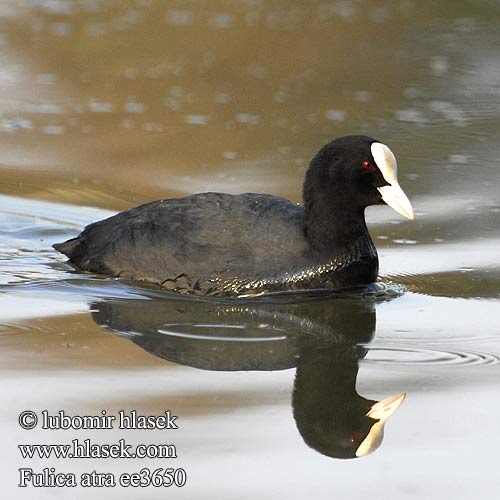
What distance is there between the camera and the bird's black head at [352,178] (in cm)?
631

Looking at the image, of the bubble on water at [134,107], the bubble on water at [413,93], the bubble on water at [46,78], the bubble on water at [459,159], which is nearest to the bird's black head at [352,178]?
the bubble on water at [459,159]

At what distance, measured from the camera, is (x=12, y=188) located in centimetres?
837

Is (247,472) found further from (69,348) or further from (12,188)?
(12,188)

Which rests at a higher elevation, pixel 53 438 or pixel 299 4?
pixel 299 4

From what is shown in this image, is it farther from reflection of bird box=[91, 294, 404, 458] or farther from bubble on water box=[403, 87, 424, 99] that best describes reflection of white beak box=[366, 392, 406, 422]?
bubble on water box=[403, 87, 424, 99]

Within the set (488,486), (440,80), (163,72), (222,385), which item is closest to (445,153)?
(440,80)

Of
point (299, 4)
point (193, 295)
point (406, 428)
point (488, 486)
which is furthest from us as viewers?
point (299, 4)

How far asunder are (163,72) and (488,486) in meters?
7.17

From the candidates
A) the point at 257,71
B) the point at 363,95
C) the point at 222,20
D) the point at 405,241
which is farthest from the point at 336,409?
the point at 222,20

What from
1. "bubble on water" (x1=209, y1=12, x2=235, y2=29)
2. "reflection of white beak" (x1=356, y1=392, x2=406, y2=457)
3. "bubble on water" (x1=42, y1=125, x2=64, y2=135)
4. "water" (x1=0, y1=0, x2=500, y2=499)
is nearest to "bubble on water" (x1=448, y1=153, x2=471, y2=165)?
"water" (x1=0, y1=0, x2=500, y2=499)

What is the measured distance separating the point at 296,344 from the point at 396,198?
3.61ft

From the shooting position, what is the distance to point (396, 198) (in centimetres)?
630

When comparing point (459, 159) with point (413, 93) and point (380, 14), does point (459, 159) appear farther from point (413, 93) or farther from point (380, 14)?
point (380, 14)

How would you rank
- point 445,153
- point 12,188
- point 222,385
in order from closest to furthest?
point 222,385
point 12,188
point 445,153
